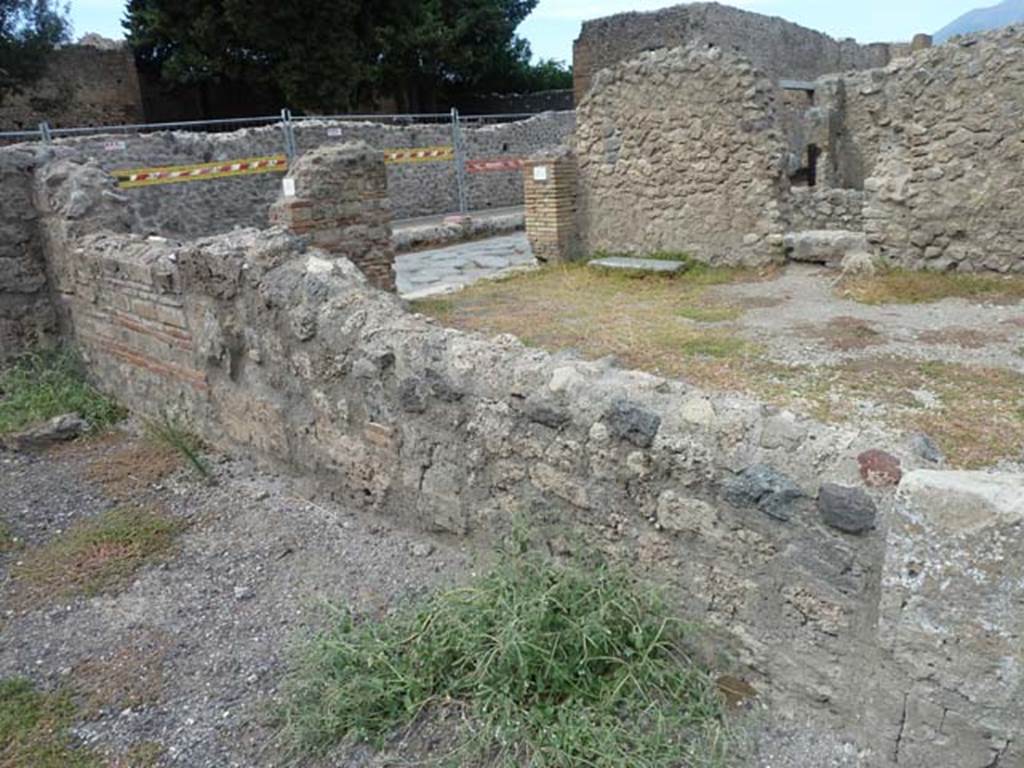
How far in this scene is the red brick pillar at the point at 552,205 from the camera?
1051 cm

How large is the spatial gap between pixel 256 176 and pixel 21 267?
27.4 ft

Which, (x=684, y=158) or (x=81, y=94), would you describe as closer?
(x=684, y=158)

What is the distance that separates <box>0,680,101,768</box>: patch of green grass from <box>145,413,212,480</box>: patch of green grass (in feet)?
5.62

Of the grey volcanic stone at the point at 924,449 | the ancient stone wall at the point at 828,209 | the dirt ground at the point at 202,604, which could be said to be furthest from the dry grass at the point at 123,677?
the ancient stone wall at the point at 828,209

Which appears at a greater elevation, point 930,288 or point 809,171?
point 809,171

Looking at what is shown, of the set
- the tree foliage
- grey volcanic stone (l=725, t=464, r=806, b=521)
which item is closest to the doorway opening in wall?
the tree foliage

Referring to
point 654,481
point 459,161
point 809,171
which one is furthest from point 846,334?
point 459,161

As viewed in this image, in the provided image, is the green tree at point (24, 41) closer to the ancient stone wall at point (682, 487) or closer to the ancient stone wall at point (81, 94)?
the ancient stone wall at point (81, 94)

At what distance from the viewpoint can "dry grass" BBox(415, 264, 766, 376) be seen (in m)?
5.95

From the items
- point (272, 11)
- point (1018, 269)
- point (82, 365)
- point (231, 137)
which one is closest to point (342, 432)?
point (82, 365)

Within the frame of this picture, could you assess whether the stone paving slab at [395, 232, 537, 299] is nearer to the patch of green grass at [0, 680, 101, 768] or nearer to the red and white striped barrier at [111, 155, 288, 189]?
the red and white striped barrier at [111, 155, 288, 189]

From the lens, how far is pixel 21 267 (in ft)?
20.6

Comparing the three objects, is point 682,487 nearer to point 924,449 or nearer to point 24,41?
point 924,449

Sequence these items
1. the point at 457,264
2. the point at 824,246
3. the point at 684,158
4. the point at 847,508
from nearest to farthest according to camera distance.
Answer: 1. the point at 847,508
2. the point at 824,246
3. the point at 684,158
4. the point at 457,264
